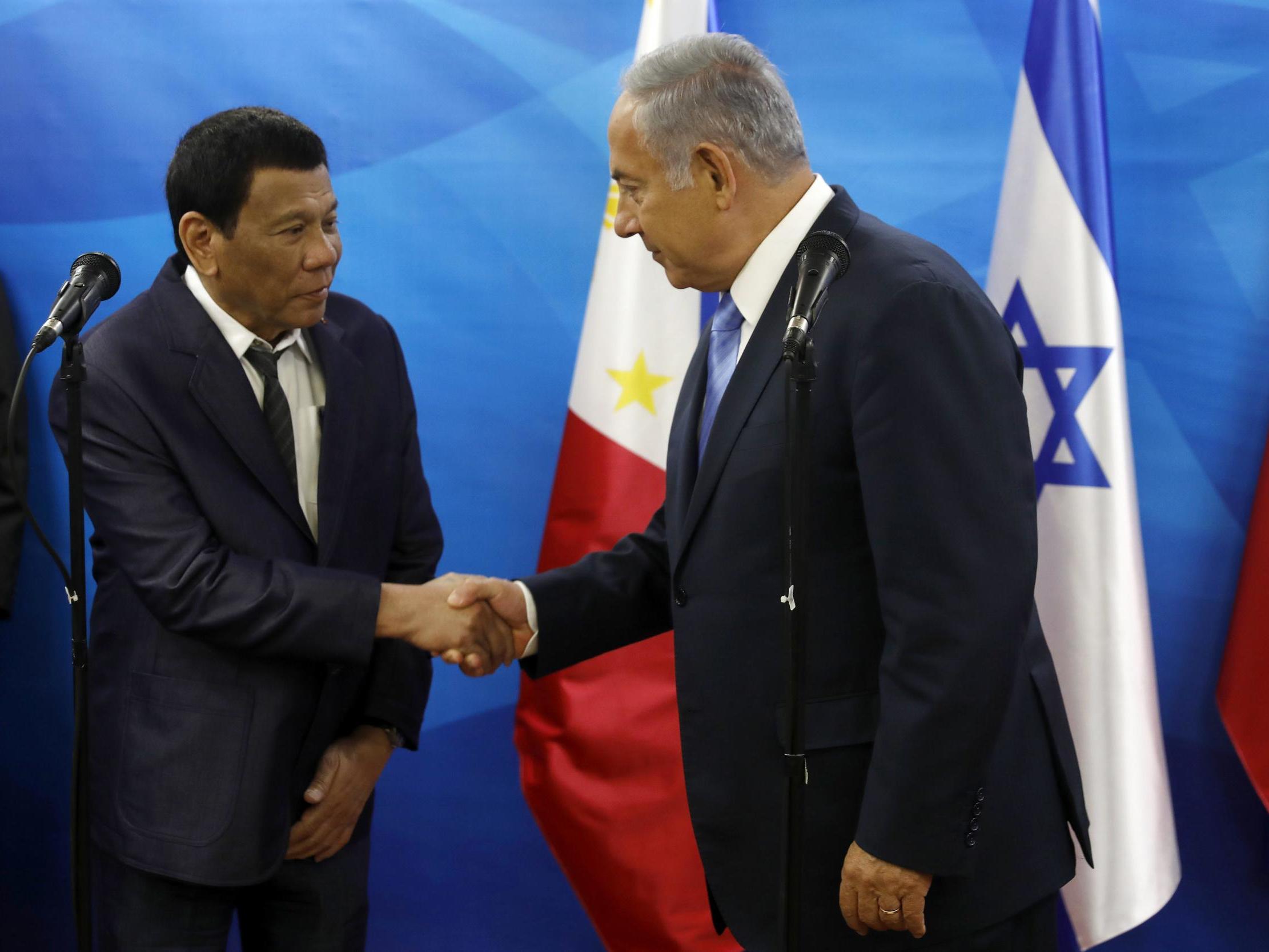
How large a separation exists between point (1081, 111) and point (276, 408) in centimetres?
158

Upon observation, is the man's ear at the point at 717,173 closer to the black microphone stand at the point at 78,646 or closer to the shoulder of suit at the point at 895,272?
the shoulder of suit at the point at 895,272

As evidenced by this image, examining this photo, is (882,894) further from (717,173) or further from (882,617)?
(717,173)

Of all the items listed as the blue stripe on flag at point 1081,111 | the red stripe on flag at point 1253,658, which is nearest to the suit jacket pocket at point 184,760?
the blue stripe on flag at point 1081,111

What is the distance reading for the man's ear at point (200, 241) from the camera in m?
1.92

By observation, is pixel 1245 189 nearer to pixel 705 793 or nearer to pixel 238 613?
pixel 705 793

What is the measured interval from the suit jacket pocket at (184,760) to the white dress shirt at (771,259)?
94cm

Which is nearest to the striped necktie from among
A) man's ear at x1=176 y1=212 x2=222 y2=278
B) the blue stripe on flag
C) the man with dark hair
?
the man with dark hair

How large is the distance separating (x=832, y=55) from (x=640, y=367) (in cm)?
86

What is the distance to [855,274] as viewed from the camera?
1562 millimetres

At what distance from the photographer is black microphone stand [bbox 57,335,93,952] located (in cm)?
157

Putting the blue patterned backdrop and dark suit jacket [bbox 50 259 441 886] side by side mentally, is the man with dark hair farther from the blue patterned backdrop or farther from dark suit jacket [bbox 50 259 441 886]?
the blue patterned backdrop

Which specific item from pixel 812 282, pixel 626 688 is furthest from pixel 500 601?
pixel 812 282

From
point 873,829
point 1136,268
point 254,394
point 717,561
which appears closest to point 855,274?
point 717,561

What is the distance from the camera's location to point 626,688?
103 inches
